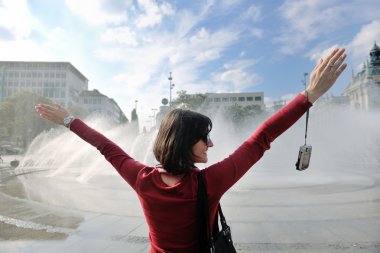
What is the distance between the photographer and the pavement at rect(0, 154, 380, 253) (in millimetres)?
4957

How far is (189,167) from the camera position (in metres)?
1.69

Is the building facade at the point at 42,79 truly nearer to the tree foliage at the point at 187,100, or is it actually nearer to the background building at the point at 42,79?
the background building at the point at 42,79

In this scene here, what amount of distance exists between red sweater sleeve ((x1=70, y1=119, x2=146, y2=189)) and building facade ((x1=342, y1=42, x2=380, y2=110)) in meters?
74.4

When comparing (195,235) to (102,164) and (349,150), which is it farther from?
(349,150)

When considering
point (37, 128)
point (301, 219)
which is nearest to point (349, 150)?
point (301, 219)

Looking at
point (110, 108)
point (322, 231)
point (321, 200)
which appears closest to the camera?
point (322, 231)

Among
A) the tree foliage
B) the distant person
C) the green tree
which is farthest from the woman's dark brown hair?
the green tree

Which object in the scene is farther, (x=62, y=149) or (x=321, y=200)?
(x=62, y=149)

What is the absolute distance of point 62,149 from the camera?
28531mm

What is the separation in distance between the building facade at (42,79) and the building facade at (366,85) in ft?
285

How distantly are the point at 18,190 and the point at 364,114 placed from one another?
37.2 m

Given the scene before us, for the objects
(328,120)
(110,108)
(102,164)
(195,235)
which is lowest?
(102,164)

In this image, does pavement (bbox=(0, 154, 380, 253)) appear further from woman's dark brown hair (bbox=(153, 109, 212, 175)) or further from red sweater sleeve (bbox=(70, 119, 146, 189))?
woman's dark brown hair (bbox=(153, 109, 212, 175))

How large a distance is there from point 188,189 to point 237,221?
5.21m
